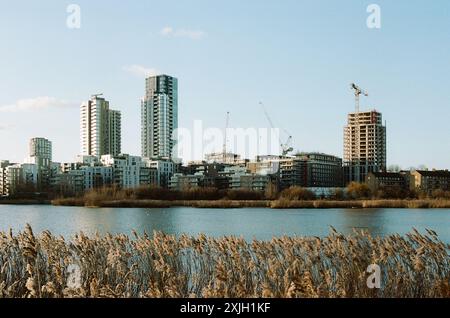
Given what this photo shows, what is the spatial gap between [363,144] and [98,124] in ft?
197

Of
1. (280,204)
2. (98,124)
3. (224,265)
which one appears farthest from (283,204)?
(224,265)

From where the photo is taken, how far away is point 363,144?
295 ft

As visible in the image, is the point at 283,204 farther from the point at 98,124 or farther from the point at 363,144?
the point at 363,144

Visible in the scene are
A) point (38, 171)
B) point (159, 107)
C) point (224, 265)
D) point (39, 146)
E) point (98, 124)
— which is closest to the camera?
point (224, 265)

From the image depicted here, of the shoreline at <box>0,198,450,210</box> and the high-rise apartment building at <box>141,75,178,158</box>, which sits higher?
the high-rise apartment building at <box>141,75,178,158</box>

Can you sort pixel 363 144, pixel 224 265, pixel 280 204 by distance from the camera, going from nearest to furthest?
pixel 224 265
pixel 280 204
pixel 363 144

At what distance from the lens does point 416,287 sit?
9906mm

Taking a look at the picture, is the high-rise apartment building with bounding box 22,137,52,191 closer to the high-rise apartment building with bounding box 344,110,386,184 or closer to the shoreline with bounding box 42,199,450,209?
the shoreline with bounding box 42,199,450,209

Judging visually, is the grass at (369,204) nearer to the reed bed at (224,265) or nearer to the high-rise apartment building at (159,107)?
the high-rise apartment building at (159,107)

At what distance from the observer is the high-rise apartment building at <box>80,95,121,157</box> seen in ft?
112

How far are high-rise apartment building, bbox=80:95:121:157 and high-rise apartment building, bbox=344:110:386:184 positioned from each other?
149 feet

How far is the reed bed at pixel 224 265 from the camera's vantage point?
9484 mm

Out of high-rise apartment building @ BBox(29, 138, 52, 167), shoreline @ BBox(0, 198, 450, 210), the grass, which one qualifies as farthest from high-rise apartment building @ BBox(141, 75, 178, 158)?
high-rise apartment building @ BBox(29, 138, 52, 167)
